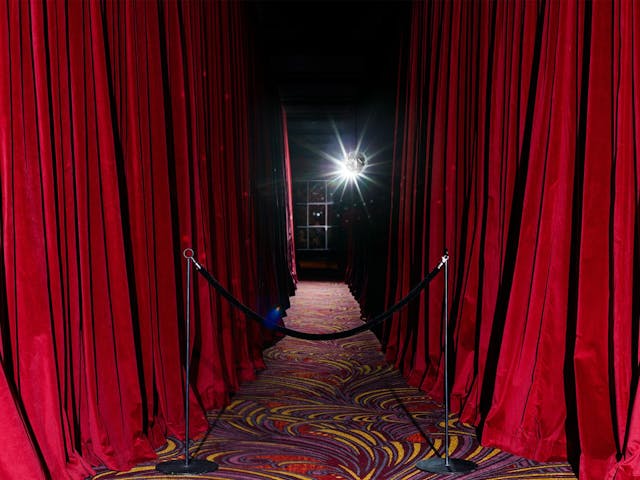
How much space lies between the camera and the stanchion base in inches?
89.7

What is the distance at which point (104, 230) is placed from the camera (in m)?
2.31

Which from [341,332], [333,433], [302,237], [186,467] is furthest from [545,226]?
[302,237]

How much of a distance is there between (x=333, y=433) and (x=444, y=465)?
583mm

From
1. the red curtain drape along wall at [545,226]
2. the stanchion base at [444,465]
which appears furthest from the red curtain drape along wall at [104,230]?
the red curtain drape along wall at [545,226]

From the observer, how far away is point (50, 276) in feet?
6.52

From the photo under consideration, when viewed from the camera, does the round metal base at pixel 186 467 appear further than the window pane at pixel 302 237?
No

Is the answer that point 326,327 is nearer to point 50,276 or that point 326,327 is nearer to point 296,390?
point 296,390

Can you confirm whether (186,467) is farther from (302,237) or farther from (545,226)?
(302,237)

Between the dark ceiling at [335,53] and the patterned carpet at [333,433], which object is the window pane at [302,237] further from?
the patterned carpet at [333,433]

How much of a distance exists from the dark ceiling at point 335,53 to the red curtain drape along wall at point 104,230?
2580mm

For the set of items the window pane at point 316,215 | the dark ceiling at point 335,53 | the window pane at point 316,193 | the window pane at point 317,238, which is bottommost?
the window pane at point 317,238

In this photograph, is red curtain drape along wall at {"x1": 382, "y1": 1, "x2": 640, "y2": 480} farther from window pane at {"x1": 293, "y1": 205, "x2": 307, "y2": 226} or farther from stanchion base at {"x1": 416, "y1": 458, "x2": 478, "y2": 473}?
window pane at {"x1": 293, "y1": 205, "x2": 307, "y2": 226}

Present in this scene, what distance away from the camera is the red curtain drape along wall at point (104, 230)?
185cm

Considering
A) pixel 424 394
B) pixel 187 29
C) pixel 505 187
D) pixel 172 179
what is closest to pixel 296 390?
pixel 424 394
